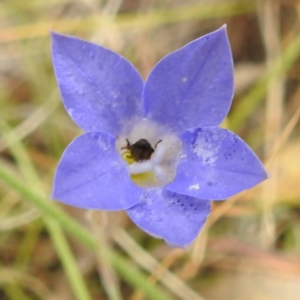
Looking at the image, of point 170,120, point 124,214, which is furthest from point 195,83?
point 124,214

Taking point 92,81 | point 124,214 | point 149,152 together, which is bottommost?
point 124,214

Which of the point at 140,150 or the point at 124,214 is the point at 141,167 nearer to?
the point at 140,150

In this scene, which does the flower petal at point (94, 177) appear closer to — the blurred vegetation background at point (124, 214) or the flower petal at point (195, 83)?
the flower petal at point (195, 83)

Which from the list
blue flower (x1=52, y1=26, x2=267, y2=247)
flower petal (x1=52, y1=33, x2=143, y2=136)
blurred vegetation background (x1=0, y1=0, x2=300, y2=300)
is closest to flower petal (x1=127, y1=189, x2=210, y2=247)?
blue flower (x1=52, y1=26, x2=267, y2=247)

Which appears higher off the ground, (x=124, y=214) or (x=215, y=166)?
(x=215, y=166)

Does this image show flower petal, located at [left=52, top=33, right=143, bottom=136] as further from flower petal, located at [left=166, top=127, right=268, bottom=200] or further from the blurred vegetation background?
the blurred vegetation background

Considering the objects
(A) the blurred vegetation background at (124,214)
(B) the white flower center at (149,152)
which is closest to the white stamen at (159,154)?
(B) the white flower center at (149,152)
